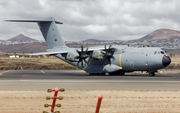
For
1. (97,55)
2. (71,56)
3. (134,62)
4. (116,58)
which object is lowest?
(134,62)

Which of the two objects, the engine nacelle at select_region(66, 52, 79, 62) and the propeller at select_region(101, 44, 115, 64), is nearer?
the propeller at select_region(101, 44, 115, 64)

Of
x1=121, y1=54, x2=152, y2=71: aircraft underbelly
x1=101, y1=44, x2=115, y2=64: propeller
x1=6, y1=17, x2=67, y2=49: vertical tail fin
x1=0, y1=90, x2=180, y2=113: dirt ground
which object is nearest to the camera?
x1=0, y1=90, x2=180, y2=113: dirt ground

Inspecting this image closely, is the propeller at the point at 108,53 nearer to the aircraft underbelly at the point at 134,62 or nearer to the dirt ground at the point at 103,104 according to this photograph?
the aircraft underbelly at the point at 134,62

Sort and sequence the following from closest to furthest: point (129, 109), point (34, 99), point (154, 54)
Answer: point (129, 109) < point (34, 99) < point (154, 54)

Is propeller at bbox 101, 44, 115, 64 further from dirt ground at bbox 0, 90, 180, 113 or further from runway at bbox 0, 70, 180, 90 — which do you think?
dirt ground at bbox 0, 90, 180, 113

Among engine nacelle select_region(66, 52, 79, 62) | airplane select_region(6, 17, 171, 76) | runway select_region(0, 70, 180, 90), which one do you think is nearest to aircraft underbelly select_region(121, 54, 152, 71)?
airplane select_region(6, 17, 171, 76)

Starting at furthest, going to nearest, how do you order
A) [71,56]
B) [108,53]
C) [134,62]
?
1. [71,56]
2. [108,53]
3. [134,62]

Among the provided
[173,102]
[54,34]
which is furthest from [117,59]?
[173,102]

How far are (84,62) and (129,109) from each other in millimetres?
30480

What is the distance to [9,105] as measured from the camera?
40.9ft

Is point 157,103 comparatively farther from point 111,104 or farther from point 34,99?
point 34,99

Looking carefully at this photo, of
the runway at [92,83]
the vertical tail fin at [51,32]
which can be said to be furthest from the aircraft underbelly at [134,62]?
the vertical tail fin at [51,32]

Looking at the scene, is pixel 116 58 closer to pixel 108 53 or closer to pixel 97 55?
pixel 108 53

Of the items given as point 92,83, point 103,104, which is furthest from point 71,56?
point 103,104
